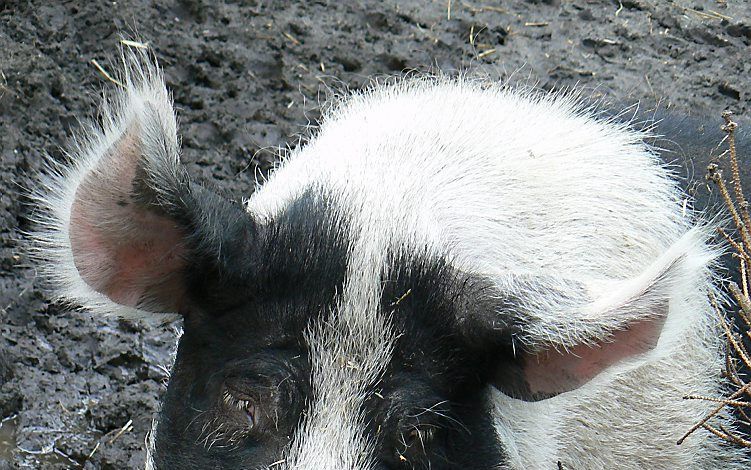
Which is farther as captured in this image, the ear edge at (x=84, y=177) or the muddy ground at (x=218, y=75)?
the muddy ground at (x=218, y=75)

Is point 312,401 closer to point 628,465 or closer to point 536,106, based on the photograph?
point 628,465

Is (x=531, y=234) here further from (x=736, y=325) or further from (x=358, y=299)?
(x=736, y=325)

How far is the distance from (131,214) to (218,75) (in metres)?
2.89

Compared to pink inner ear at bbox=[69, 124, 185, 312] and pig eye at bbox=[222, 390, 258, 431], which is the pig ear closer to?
pig eye at bbox=[222, 390, 258, 431]

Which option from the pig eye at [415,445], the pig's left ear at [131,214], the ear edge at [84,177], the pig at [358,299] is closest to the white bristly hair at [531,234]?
the pig at [358,299]

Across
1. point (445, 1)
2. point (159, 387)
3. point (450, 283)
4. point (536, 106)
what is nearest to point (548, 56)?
point (445, 1)

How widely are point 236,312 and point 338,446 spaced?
44 centimetres

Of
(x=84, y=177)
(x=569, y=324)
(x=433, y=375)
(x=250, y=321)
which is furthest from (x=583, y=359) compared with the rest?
(x=84, y=177)

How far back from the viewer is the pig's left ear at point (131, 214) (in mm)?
2396

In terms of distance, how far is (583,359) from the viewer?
98.2 inches

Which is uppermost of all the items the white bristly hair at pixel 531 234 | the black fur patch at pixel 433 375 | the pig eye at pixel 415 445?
the white bristly hair at pixel 531 234

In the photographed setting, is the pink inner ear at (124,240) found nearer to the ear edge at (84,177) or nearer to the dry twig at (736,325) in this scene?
the ear edge at (84,177)

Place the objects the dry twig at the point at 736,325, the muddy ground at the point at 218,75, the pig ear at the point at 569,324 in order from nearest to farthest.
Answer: the pig ear at the point at 569,324 < the dry twig at the point at 736,325 < the muddy ground at the point at 218,75

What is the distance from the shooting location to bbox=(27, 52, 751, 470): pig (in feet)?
7.82
